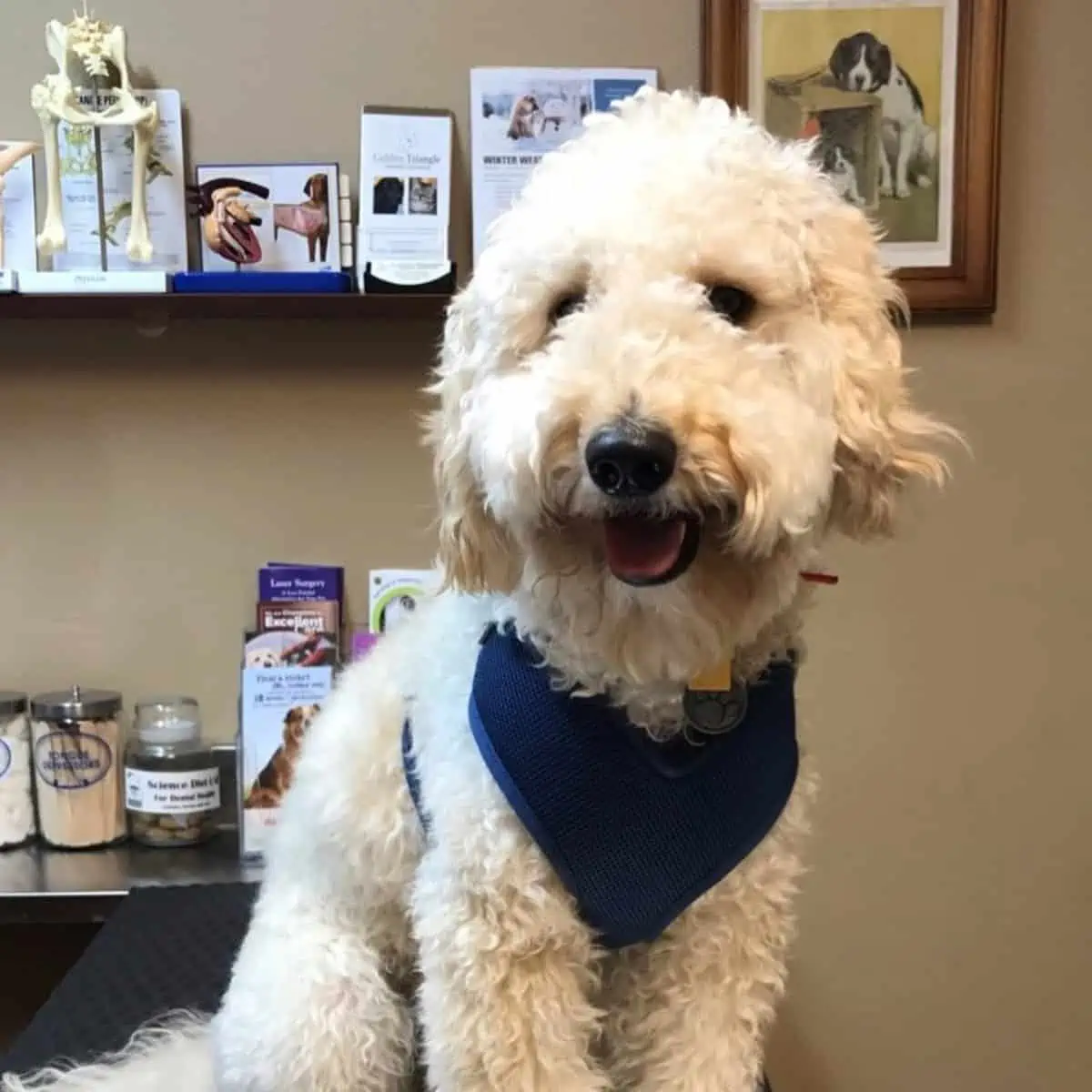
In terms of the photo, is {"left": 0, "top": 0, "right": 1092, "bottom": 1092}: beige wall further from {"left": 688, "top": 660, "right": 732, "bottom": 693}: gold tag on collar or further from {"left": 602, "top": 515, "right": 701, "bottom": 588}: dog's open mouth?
{"left": 602, "top": 515, "right": 701, "bottom": 588}: dog's open mouth

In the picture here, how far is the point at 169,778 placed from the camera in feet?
5.73

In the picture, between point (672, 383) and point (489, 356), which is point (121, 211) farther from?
point (672, 383)

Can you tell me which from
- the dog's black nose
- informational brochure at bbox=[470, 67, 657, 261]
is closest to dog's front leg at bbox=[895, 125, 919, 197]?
informational brochure at bbox=[470, 67, 657, 261]

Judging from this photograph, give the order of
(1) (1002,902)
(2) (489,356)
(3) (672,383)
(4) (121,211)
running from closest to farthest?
(3) (672,383), (2) (489,356), (4) (121,211), (1) (1002,902)

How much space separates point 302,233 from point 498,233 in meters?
0.82

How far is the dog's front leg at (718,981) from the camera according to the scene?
3.40 feet

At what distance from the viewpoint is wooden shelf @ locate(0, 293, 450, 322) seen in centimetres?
163

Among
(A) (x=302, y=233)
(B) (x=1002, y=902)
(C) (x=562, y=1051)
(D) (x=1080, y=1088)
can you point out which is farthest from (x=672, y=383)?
(D) (x=1080, y=1088)

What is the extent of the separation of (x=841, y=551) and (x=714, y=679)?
34.0 inches

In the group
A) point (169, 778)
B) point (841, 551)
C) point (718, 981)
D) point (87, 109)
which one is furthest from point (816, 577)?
point (87, 109)

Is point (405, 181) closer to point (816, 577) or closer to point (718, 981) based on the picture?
point (816, 577)

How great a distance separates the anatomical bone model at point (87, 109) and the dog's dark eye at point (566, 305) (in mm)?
918

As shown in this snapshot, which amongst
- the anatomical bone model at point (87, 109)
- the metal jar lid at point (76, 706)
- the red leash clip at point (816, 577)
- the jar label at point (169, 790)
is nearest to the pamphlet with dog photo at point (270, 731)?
the jar label at point (169, 790)

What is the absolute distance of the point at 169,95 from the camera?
1707 mm
